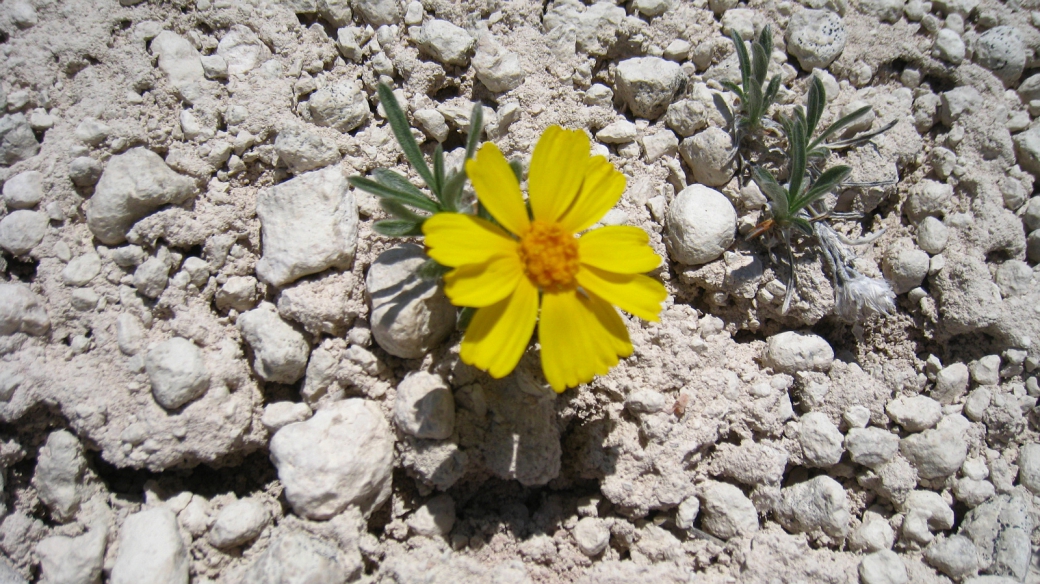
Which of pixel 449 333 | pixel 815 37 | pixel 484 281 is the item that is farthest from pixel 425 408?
pixel 815 37

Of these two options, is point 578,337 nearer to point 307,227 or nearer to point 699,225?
point 699,225

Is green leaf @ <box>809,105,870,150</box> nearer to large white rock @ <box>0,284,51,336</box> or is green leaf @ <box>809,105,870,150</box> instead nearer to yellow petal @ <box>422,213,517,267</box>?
yellow petal @ <box>422,213,517,267</box>

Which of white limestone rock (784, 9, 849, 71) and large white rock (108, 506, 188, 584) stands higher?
white limestone rock (784, 9, 849, 71)

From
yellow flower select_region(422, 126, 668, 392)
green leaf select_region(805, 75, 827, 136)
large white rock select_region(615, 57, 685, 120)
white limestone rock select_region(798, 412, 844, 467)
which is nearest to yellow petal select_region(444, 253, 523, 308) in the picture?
yellow flower select_region(422, 126, 668, 392)

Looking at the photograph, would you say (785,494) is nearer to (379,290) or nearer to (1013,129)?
(379,290)

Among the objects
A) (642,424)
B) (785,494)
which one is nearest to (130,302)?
(642,424)

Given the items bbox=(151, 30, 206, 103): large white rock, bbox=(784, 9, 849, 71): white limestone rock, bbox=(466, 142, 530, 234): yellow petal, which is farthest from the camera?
bbox=(784, 9, 849, 71): white limestone rock
